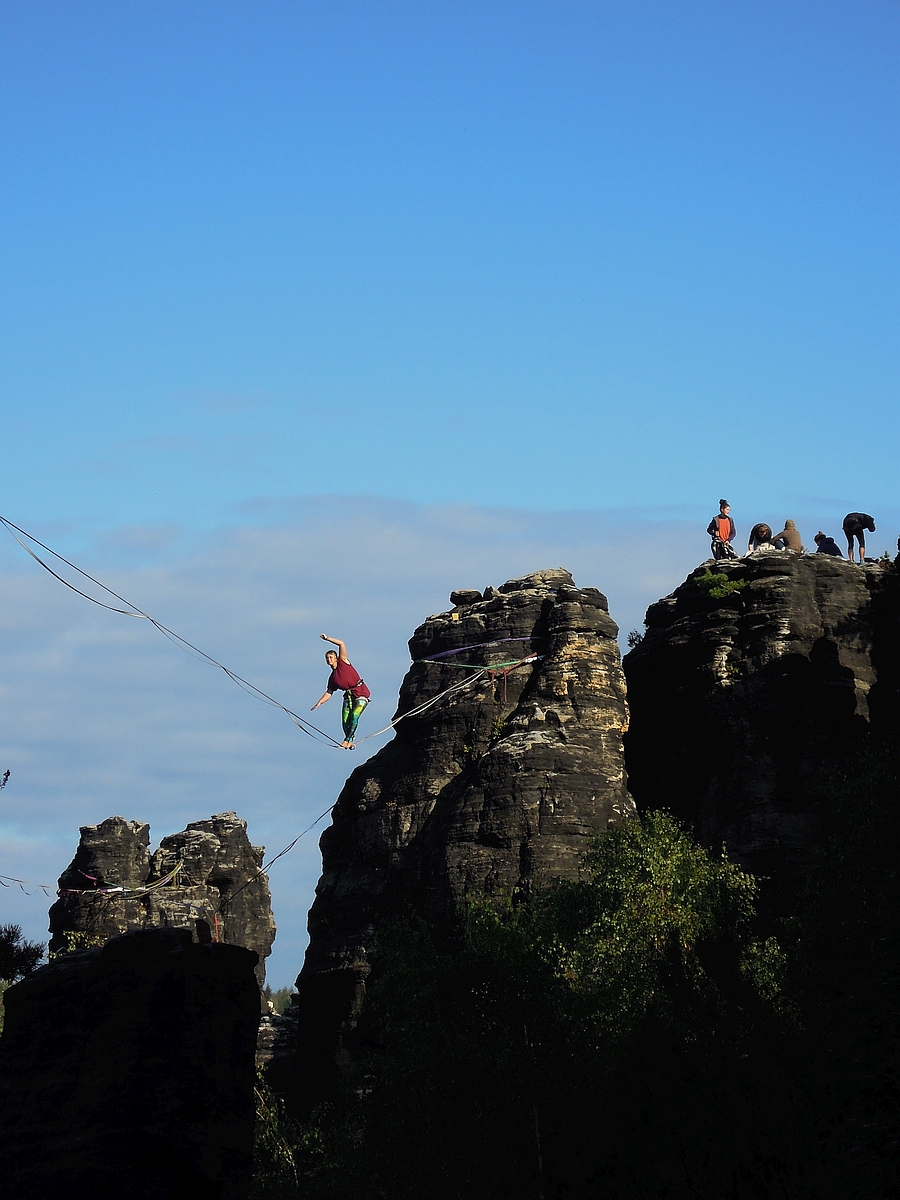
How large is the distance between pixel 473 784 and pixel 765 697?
37.9ft

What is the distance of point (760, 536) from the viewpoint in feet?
211

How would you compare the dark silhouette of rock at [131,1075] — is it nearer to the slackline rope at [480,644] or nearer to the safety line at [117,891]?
the slackline rope at [480,644]

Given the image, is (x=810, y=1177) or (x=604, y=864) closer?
(x=810, y=1177)

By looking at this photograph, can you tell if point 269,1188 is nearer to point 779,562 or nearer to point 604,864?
point 604,864

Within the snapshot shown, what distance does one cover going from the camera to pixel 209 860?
67.7 m

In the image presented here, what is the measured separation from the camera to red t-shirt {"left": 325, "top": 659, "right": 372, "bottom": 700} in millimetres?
52094

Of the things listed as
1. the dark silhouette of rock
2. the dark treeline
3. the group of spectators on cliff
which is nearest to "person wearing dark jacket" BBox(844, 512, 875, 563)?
the group of spectators on cliff

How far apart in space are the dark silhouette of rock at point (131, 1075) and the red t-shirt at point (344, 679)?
25911 mm

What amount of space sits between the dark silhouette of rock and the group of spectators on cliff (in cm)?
4155

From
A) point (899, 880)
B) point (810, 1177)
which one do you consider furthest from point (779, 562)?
point (810, 1177)

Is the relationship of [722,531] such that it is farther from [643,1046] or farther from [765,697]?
[643,1046]

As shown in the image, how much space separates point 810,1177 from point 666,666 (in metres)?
34.4

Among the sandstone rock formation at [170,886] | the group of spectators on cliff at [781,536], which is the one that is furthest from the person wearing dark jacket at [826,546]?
the sandstone rock formation at [170,886]

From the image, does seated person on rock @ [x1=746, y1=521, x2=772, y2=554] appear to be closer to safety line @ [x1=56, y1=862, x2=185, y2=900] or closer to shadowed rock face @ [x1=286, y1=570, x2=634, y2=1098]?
shadowed rock face @ [x1=286, y1=570, x2=634, y2=1098]
